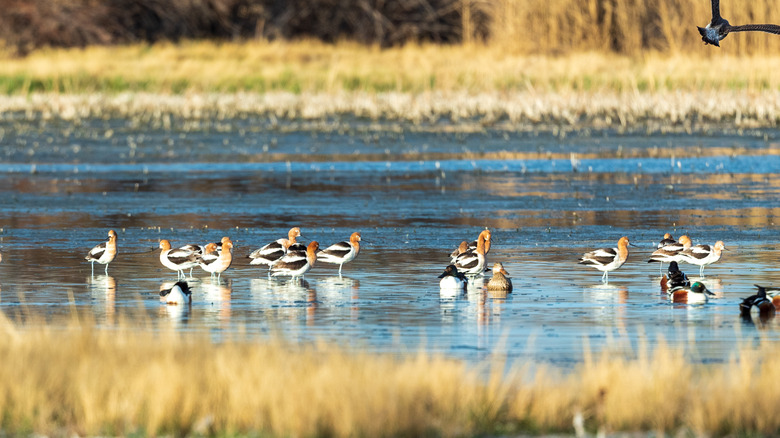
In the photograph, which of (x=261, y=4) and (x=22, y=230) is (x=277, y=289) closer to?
(x=22, y=230)

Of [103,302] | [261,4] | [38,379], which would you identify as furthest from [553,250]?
[261,4]

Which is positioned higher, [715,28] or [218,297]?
[715,28]

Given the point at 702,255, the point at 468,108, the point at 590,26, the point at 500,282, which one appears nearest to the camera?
the point at 500,282

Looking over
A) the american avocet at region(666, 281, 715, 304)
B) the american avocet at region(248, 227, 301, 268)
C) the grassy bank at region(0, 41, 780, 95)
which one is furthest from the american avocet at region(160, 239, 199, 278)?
the grassy bank at region(0, 41, 780, 95)

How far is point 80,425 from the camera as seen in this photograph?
23.5 ft

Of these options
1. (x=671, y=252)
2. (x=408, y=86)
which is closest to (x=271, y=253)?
(x=671, y=252)

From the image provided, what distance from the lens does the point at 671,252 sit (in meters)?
13.1

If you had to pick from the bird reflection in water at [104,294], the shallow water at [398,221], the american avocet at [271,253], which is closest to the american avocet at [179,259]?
the shallow water at [398,221]

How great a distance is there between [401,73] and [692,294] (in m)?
25.6

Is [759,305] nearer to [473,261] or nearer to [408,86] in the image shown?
[473,261]

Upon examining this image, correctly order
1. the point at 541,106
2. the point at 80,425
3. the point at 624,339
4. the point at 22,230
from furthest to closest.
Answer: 1. the point at 541,106
2. the point at 22,230
3. the point at 624,339
4. the point at 80,425

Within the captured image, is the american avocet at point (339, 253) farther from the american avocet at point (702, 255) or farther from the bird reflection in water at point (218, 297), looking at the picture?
the american avocet at point (702, 255)

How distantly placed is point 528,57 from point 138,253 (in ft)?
77.8

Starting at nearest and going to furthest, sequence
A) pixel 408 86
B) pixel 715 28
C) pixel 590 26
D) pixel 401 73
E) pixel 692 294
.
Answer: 1. pixel 715 28
2. pixel 692 294
3. pixel 408 86
4. pixel 401 73
5. pixel 590 26
